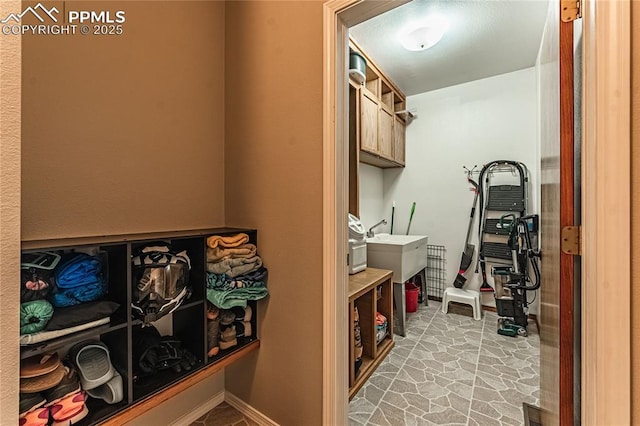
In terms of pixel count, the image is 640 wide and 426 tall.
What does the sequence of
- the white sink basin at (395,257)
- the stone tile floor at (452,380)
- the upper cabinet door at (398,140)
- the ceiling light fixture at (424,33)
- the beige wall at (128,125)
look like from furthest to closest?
the upper cabinet door at (398,140)
the white sink basin at (395,257)
the ceiling light fixture at (424,33)
the stone tile floor at (452,380)
the beige wall at (128,125)

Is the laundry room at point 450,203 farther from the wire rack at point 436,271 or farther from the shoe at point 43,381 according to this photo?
the shoe at point 43,381

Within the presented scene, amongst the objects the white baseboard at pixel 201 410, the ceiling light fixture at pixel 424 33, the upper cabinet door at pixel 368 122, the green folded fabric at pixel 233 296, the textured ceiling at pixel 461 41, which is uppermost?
the textured ceiling at pixel 461 41

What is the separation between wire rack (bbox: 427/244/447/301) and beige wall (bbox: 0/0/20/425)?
377 cm

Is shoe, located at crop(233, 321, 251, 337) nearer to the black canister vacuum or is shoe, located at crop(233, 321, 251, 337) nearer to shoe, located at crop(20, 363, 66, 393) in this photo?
shoe, located at crop(20, 363, 66, 393)

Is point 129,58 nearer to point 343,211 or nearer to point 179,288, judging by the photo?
point 179,288

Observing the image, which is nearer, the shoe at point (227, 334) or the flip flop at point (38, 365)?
the flip flop at point (38, 365)

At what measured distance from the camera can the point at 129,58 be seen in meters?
1.40

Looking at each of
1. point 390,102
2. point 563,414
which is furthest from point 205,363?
point 390,102

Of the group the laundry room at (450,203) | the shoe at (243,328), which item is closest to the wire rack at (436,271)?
the laundry room at (450,203)

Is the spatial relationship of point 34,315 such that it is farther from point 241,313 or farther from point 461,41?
point 461,41

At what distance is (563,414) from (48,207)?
2.15 m

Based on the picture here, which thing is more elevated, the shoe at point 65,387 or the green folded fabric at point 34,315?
the green folded fabric at point 34,315

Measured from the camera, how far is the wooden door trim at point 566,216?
3.11ft

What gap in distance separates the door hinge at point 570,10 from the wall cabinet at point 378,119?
5.20 feet
